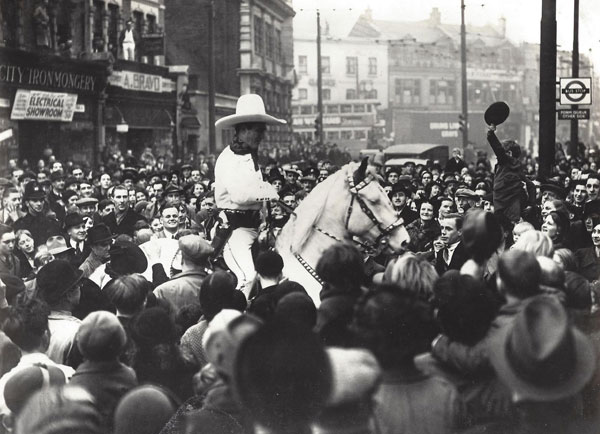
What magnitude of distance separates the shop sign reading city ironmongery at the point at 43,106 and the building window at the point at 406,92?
29.4 metres

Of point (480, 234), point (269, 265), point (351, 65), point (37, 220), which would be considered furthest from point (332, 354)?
point (351, 65)

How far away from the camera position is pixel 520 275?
13.5ft

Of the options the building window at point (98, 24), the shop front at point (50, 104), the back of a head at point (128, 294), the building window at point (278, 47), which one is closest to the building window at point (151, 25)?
the building window at point (98, 24)

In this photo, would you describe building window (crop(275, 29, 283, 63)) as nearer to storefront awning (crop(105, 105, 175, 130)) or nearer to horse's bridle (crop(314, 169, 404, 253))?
storefront awning (crop(105, 105, 175, 130))

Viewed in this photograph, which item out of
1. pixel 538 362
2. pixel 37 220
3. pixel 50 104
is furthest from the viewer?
pixel 50 104

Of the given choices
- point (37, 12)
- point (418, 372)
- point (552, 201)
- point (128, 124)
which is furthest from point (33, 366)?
point (128, 124)

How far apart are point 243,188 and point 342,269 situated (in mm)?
2814

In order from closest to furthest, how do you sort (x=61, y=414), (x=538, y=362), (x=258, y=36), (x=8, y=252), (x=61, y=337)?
(x=538, y=362), (x=61, y=414), (x=61, y=337), (x=8, y=252), (x=258, y=36)

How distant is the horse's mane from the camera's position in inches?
251

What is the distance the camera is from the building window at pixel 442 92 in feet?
179

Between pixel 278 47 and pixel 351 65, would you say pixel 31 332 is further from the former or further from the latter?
pixel 351 65

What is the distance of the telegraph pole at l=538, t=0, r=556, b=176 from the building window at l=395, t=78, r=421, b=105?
131 feet

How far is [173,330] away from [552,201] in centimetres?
507

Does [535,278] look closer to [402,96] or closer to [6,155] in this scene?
[6,155]
